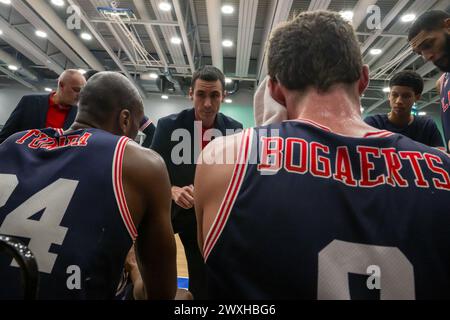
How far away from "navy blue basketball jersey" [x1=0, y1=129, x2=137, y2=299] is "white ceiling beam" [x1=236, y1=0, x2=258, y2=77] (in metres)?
4.89

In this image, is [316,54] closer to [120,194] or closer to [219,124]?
[120,194]

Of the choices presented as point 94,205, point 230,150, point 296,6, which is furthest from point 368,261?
point 296,6

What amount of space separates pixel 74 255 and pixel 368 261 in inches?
31.1

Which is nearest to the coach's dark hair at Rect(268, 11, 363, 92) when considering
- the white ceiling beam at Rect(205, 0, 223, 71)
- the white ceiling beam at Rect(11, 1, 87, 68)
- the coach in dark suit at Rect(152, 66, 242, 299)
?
the coach in dark suit at Rect(152, 66, 242, 299)

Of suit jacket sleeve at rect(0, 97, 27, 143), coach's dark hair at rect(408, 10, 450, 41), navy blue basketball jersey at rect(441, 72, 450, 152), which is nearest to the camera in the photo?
coach's dark hair at rect(408, 10, 450, 41)

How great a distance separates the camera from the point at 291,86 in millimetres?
877

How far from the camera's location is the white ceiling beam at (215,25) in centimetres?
526

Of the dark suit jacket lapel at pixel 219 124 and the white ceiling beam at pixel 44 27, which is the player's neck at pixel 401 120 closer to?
the dark suit jacket lapel at pixel 219 124

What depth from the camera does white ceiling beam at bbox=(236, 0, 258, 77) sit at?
5223 mm

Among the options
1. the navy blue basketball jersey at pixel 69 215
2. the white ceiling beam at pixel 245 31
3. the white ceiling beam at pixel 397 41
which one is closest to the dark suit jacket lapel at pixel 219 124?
the navy blue basketball jersey at pixel 69 215

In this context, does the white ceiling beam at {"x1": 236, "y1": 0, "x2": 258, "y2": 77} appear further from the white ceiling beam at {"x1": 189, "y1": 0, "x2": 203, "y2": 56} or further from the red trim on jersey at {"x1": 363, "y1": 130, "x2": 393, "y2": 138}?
the red trim on jersey at {"x1": 363, "y1": 130, "x2": 393, "y2": 138}

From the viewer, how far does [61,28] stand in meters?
6.54

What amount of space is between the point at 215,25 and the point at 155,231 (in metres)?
5.61

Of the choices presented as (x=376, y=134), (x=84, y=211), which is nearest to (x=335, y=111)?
(x=376, y=134)
